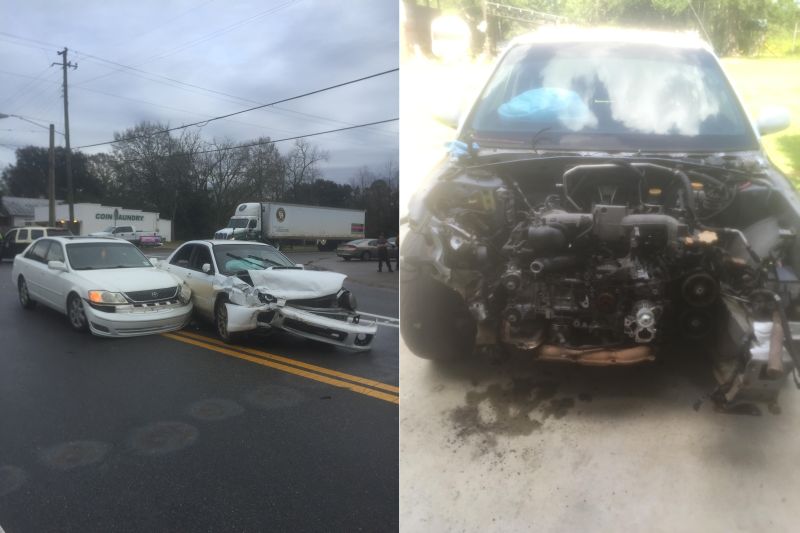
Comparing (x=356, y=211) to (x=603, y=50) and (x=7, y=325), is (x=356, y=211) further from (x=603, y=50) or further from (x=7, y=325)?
(x=7, y=325)

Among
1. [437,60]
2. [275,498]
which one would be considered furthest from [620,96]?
[275,498]

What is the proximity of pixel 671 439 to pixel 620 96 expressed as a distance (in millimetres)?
598

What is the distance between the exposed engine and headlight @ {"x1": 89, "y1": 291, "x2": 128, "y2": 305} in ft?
2.93

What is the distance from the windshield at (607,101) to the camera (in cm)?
94

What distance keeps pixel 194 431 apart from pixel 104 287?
0.46 meters

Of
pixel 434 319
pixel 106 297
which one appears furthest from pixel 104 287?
pixel 434 319

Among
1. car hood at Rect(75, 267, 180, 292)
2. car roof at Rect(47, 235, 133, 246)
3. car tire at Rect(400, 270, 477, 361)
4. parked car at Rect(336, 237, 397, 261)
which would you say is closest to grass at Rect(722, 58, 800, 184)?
car tire at Rect(400, 270, 477, 361)

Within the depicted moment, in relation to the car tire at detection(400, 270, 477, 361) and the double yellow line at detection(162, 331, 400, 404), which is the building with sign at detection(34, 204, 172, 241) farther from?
the car tire at detection(400, 270, 477, 361)

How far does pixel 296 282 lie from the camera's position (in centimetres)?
139

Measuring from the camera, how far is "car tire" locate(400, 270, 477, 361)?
3.36ft

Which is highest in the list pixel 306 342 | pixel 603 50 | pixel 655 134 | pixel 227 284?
pixel 603 50

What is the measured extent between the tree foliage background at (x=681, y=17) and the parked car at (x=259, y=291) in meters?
0.65

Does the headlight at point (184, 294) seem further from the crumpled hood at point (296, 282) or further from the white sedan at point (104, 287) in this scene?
the crumpled hood at point (296, 282)

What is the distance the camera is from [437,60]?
105 centimetres
